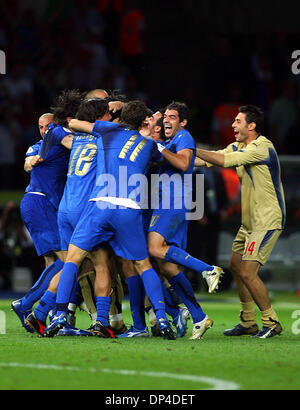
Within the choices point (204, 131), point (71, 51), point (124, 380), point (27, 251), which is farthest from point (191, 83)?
point (124, 380)

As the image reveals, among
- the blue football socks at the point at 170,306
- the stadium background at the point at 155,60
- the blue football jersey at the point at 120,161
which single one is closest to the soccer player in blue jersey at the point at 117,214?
the blue football jersey at the point at 120,161

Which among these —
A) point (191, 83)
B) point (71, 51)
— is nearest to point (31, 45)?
point (71, 51)

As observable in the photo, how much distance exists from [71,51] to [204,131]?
311 centimetres

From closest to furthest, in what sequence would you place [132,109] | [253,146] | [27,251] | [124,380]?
[124,380] → [132,109] → [253,146] → [27,251]

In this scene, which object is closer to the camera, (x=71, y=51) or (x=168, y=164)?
(x=168, y=164)

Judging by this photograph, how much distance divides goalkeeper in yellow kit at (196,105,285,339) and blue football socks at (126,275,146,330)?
1.03 m

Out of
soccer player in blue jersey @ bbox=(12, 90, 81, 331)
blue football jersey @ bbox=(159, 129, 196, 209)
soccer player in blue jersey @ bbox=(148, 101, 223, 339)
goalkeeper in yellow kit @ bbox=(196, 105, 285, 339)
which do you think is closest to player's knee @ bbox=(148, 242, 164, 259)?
A: soccer player in blue jersey @ bbox=(148, 101, 223, 339)

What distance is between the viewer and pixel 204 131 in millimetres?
18391

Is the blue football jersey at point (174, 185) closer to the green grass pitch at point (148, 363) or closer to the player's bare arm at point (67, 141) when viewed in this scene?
the player's bare arm at point (67, 141)

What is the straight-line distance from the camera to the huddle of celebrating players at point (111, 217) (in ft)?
26.1
